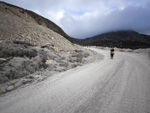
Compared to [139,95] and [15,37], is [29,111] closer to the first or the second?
[139,95]

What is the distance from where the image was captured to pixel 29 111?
1.87 m

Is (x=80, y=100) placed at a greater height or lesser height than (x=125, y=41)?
lesser

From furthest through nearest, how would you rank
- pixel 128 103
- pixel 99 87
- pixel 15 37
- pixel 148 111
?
pixel 15 37
pixel 99 87
pixel 128 103
pixel 148 111

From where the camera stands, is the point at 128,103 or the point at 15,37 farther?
the point at 15,37

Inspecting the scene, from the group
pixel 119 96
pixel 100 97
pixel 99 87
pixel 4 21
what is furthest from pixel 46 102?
pixel 4 21

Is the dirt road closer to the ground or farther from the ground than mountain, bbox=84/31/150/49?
closer to the ground

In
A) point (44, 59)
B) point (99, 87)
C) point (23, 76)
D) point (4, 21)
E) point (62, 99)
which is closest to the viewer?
point (62, 99)

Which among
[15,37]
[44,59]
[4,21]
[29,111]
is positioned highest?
[4,21]

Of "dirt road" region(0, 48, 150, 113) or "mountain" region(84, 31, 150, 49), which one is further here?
"mountain" region(84, 31, 150, 49)

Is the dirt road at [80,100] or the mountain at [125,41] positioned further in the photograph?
the mountain at [125,41]

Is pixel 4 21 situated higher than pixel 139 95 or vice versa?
pixel 4 21

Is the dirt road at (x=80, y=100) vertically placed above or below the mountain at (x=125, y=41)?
below

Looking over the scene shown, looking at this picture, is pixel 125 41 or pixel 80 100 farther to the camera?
pixel 125 41

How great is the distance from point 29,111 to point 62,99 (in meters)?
0.82
